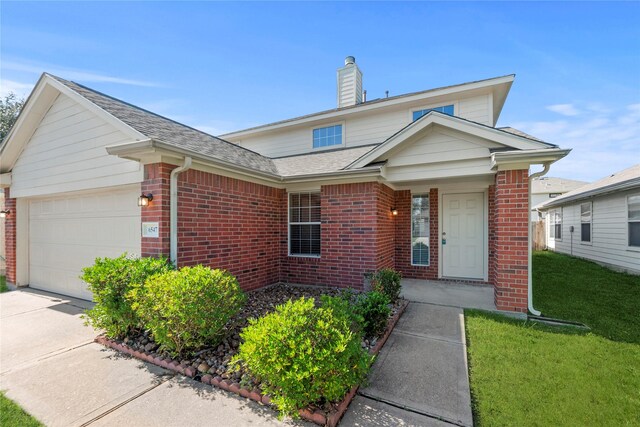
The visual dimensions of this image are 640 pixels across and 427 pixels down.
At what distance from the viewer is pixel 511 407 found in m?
2.70

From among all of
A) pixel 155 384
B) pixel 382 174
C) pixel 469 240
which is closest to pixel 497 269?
pixel 469 240

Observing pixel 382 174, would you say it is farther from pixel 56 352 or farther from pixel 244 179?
pixel 56 352

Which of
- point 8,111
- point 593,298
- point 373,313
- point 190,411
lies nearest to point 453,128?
point 373,313

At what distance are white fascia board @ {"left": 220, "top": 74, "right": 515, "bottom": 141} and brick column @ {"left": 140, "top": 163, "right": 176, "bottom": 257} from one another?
653 centimetres

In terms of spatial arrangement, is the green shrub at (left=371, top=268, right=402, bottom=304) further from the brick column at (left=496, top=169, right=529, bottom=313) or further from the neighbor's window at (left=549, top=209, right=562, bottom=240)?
the neighbor's window at (left=549, top=209, right=562, bottom=240)

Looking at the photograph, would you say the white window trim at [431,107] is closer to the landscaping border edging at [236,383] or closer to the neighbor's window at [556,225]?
the landscaping border edging at [236,383]

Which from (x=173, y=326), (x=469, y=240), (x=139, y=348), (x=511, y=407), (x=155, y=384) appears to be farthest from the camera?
(x=469, y=240)

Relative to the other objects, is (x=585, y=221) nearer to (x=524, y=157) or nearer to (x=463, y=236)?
(x=463, y=236)

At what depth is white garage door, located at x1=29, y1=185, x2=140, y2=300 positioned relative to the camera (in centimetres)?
559

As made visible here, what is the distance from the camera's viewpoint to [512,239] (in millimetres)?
5090

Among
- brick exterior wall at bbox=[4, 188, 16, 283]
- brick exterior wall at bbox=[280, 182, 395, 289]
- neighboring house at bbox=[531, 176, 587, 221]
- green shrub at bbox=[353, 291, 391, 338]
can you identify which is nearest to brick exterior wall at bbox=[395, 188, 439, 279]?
brick exterior wall at bbox=[280, 182, 395, 289]

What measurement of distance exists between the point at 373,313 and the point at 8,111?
2190 cm

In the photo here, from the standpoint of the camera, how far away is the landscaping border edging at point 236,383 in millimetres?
2559

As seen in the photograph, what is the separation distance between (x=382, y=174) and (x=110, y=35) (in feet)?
23.1
